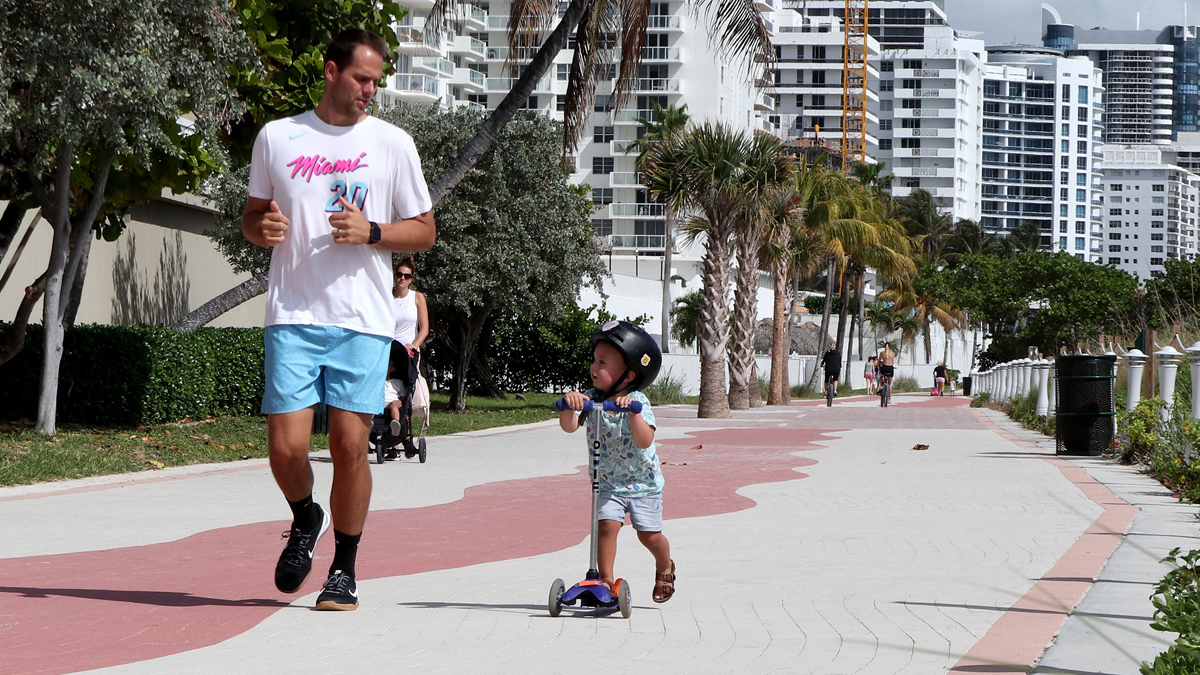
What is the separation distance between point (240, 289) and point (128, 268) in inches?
156

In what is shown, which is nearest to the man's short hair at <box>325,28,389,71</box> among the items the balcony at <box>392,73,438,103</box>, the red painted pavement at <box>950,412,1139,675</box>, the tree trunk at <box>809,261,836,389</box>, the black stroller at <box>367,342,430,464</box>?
the red painted pavement at <box>950,412,1139,675</box>

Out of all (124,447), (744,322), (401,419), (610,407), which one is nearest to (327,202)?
(610,407)

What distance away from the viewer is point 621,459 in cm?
551

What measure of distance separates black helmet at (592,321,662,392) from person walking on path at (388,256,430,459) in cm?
648

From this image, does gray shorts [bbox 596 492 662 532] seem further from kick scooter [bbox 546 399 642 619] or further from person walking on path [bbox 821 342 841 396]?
person walking on path [bbox 821 342 841 396]

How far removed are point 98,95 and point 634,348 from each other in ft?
26.5

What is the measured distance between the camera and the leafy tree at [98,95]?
11.5 m

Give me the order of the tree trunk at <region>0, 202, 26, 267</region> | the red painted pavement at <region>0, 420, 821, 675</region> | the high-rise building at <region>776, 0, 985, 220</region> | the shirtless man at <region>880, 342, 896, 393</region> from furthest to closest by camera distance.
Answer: the high-rise building at <region>776, 0, 985, 220</region> < the shirtless man at <region>880, 342, 896, 393</region> < the tree trunk at <region>0, 202, 26, 267</region> < the red painted pavement at <region>0, 420, 821, 675</region>

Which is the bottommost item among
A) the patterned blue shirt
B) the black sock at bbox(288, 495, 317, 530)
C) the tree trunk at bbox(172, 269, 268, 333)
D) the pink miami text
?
the black sock at bbox(288, 495, 317, 530)

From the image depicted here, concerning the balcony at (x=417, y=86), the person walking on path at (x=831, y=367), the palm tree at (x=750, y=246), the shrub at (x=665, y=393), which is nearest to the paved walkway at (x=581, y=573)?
the palm tree at (x=750, y=246)

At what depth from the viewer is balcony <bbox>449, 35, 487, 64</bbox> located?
322ft

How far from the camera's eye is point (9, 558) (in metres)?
6.75

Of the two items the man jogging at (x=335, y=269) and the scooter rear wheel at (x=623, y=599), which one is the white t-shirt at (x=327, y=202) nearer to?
the man jogging at (x=335, y=269)

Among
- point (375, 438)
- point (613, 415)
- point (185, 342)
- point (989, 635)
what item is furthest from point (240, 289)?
point (989, 635)
